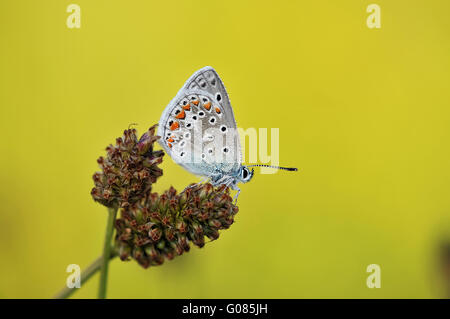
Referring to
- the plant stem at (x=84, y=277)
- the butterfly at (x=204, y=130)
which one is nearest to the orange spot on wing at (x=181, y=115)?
the butterfly at (x=204, y=130)

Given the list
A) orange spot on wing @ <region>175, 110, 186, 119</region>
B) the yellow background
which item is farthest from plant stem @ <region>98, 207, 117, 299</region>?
the yellow background

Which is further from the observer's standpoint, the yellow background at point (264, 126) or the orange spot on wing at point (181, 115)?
the yellow background at point (264, 126)

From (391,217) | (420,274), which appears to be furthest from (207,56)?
(420,274)

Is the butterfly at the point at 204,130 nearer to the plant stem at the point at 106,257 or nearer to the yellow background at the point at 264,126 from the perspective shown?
the plant stem at the point at 106,257

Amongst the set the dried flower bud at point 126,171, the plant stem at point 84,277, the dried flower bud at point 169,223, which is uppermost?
the dried flower bud at point 126,171

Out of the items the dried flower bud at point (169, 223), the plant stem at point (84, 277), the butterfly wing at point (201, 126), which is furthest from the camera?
the butterfly wing at point (201, 126)

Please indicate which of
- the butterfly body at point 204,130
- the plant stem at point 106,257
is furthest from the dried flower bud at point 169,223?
the butterfly body at point 204,130

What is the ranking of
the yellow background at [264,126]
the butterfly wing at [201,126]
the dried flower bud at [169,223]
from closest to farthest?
the dried flower bud at [169,223]
the butterfly wing at [201,126]
the yellow background at [264,126]

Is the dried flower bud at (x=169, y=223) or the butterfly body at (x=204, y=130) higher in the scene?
the butterfly body at (x=204, y=130)
